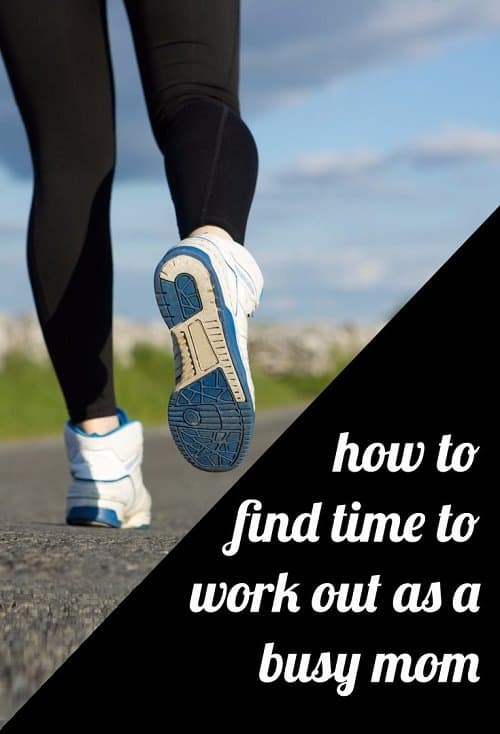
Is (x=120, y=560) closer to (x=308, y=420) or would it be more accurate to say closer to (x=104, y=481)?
(x=104, y=481)

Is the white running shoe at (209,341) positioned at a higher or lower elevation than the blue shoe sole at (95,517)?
higher

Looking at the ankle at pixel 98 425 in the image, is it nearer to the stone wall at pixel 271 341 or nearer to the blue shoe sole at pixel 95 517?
the blue shoe sole at pixel 95 517

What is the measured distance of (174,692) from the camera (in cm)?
119

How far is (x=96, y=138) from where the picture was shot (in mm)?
1833

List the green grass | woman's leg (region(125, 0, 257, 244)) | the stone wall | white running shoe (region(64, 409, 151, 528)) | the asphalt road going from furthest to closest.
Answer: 1. the stone wall
2. the green grass
3. white running shoe (region(64, 409, 151, 528))
4. woman's leg (region(125, 0, 257, 244))
5. the asphalt road

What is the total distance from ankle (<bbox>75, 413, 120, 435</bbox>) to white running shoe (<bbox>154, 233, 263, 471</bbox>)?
0.44 metres

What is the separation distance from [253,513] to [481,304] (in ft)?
2.55

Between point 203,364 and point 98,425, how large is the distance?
535 millimetres

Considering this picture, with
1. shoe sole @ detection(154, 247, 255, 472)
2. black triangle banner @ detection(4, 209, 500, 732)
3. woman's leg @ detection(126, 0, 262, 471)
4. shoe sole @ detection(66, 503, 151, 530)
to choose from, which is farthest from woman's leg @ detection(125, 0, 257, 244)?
shoe sole @ detection(66, 503, 151, 530)

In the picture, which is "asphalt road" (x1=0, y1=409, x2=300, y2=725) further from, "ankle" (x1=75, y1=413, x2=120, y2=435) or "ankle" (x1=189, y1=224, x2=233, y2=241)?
"ankle" (x1=189, y1=224, x2=233, y2=241)

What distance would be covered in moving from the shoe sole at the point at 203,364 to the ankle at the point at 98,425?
438 mm

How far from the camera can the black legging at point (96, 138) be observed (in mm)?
1597

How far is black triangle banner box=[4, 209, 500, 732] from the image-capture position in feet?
3.93

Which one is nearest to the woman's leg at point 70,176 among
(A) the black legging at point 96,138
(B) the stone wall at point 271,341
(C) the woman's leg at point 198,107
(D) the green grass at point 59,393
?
(A) the black legging at point 96,138
